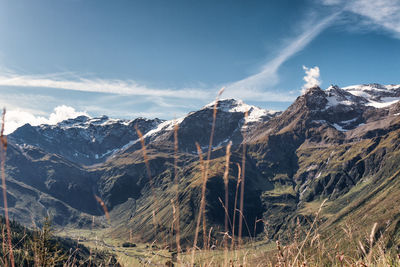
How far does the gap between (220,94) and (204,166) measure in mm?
1125

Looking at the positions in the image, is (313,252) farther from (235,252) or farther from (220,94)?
(220,94)

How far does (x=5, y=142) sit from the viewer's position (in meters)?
2.63

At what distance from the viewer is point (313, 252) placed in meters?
5.50

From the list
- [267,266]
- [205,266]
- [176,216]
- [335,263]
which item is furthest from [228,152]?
[335,263]

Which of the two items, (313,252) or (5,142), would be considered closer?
(5,142)

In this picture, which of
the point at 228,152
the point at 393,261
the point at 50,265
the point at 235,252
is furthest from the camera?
the point at 50,265

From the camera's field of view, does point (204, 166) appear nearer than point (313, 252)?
Yes

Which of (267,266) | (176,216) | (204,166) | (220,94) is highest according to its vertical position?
(220,94)

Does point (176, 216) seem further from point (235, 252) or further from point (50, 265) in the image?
point (50, 265)

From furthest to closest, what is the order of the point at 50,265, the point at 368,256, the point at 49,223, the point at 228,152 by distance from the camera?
the point at 49,223 < the point at 50,265 < the point at 228,152 < the point at 368,256

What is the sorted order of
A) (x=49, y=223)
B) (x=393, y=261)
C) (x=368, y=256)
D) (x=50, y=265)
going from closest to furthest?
(x=368, y=256) → (x=393, y=261) → (x=50, y=265) → (x=49, y=223)

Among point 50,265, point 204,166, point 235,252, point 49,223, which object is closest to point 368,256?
point 204,166

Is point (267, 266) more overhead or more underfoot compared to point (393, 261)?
more underfoot

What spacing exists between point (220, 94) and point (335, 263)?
11.5 feet
